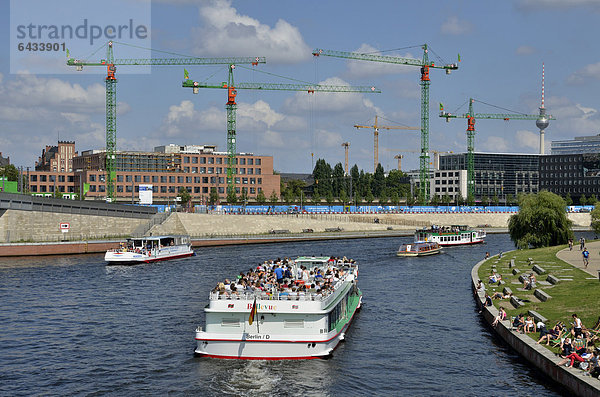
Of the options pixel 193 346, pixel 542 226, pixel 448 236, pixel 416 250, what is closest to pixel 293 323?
pixel 193 346

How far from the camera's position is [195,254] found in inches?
4380

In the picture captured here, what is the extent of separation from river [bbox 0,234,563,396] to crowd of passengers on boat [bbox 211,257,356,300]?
394 cm

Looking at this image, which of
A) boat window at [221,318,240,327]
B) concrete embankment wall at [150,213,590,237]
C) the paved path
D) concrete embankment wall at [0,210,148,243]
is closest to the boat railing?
boat window at [221,318,240,327]

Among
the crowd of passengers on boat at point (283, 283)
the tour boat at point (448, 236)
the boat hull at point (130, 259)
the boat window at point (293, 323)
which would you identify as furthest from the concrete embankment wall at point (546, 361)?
the tour boat at point (448, 236)

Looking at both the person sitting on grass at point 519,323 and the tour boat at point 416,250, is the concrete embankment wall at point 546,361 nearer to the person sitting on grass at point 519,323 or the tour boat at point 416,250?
the person sitting on grass at point 519,323

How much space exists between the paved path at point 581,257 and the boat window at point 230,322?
3837cm

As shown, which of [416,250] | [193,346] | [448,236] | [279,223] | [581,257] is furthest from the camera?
[279,223]

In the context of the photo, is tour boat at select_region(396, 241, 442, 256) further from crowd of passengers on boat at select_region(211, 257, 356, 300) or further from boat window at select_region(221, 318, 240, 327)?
boat window at select_region(221, 318, 240, 327)

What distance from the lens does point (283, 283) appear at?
4312 cm

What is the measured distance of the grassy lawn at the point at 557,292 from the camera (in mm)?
44281

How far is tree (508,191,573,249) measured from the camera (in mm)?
101812

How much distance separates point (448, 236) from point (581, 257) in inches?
2128

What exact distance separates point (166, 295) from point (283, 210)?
110m

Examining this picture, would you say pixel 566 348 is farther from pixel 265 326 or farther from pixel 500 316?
pixel 265 326
